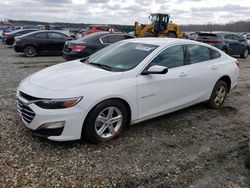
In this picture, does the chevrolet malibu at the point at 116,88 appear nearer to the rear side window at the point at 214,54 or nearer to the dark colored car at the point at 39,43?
the rear side window at the point at 214,54

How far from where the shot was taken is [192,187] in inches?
125

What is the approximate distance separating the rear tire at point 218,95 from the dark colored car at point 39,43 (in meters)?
11.3

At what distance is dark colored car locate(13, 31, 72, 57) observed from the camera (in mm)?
14523

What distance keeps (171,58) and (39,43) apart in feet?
37.8

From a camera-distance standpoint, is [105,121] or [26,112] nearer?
[26,112]

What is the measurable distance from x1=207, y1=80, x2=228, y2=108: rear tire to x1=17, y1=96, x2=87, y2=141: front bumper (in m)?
3.14

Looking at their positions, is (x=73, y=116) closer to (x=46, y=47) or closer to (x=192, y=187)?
(x=192, y=187)

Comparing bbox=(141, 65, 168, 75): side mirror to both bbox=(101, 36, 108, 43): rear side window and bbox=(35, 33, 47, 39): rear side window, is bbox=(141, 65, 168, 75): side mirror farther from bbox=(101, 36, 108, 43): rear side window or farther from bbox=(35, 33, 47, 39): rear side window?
bbox=(35, 33, 47, 39): rear side window

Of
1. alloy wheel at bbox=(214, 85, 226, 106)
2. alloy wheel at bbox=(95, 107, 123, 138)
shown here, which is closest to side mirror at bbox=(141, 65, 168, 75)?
alloy wheel at bbox=(95, 107, 123, 138)

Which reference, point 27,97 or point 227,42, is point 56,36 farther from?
point 27,97

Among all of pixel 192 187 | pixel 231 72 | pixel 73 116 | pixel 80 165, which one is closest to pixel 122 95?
pixel 73 116

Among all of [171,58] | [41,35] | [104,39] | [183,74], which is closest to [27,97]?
[171,58]

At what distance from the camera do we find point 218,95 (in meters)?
5.89

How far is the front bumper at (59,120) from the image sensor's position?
3.62 metres
